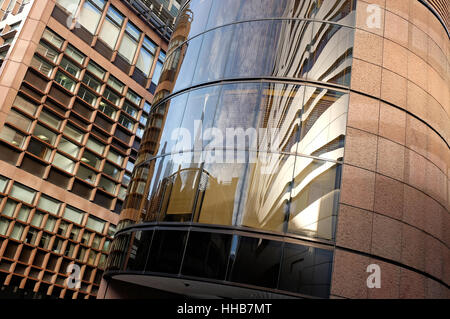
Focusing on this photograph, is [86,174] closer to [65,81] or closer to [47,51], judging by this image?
[65,81]

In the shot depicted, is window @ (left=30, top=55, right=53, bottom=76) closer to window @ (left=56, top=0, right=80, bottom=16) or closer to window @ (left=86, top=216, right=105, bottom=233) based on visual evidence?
window @ (left=56, top=0, right=80, bottom=16)

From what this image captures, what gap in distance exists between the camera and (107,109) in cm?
2834

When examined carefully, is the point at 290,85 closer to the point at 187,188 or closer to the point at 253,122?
the point at 253,122

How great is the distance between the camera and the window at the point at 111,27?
94.9 ft

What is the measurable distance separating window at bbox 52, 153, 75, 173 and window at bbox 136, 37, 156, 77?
9.21 m

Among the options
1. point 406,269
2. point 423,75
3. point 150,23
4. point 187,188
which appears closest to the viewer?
point 406,269

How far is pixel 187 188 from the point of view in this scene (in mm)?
13727

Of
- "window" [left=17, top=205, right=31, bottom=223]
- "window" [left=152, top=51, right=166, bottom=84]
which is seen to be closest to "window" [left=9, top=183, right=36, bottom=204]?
"window" [left=17, top=205, right=31, bottom=223]

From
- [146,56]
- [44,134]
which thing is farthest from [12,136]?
[146,56]

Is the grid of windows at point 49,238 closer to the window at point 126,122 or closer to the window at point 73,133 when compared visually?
the window at point 73,133

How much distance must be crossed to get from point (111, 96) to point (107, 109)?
38.6 inches

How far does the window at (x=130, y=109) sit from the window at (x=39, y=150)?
6.79 meters
